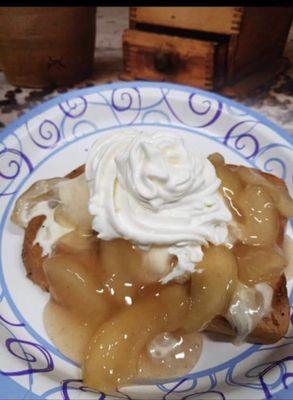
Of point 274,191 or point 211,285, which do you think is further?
point 274,191

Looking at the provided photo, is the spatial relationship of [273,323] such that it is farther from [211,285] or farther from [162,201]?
[162,201]

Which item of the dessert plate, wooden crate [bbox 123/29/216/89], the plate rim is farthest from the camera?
the plate rim

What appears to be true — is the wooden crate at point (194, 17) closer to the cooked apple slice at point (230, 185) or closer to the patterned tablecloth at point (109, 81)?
the patterned tablecloth at point (109, 81)

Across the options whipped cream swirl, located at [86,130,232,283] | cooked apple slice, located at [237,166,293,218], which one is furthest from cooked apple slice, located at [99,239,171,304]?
cooked apple slice, located at [237,166,293,218]

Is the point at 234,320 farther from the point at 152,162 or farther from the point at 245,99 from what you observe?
the point at 245,99

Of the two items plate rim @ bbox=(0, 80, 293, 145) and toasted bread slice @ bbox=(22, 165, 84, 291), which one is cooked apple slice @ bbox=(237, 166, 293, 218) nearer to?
plate rim @ bbox=(0, 80, 293, 145)

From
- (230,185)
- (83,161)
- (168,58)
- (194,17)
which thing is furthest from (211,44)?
(83,161)
